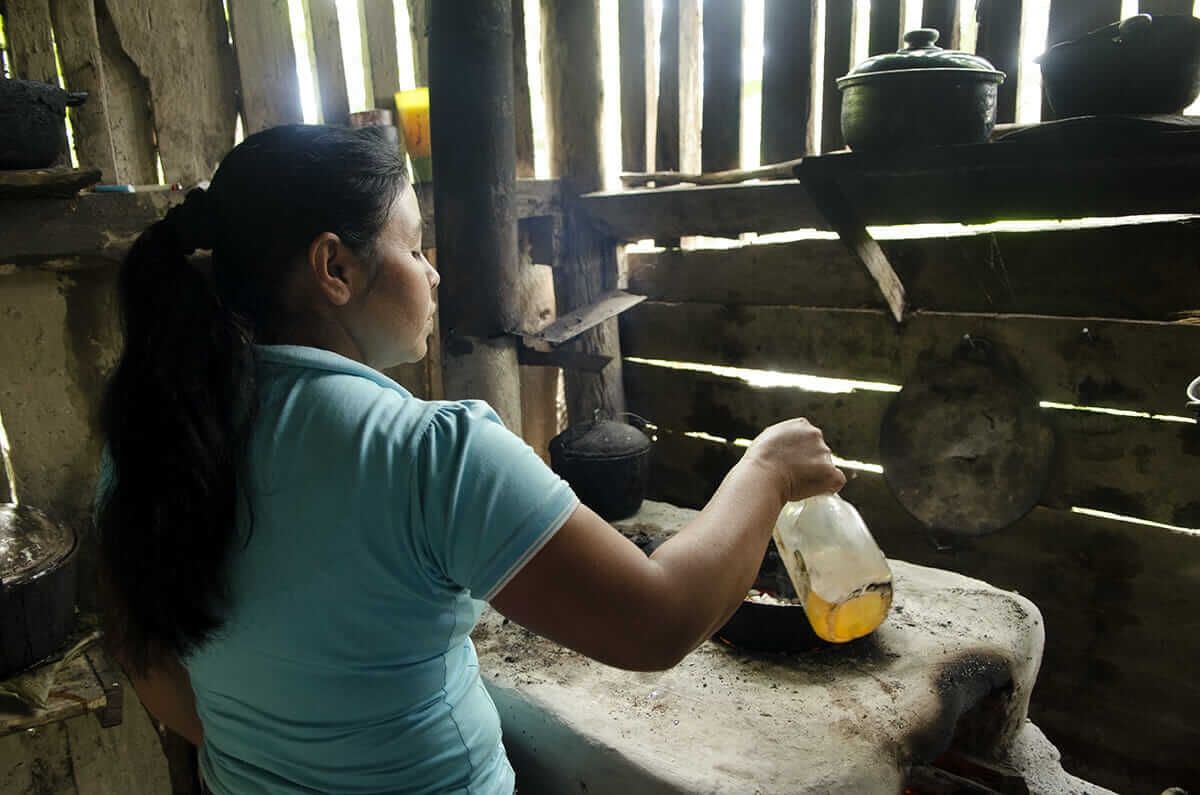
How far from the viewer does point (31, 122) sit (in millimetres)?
2092

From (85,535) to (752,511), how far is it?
93.3 inches

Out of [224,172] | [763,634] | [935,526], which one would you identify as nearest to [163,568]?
[224,172]

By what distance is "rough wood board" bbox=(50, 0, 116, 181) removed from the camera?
8.35 feet

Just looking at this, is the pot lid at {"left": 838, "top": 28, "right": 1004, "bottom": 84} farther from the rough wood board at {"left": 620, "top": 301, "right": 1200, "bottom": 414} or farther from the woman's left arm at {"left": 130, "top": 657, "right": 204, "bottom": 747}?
the woman's left arm at {"left": 130, "top": 657, "right": 204, "bottom": 747}

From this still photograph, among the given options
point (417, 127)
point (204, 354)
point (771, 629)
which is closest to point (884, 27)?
point (417, 127)

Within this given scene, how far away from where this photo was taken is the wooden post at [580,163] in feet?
12.0

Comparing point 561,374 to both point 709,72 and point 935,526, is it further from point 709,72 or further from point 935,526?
point 935,526

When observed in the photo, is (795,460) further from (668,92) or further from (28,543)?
(668,92)

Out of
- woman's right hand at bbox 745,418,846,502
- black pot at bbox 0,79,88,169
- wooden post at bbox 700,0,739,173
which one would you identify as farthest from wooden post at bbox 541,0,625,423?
woman's right hand at bbox 745,418,846,502

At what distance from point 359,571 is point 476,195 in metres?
2.17

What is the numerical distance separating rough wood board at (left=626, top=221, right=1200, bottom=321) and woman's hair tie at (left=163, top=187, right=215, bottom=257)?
2603mm

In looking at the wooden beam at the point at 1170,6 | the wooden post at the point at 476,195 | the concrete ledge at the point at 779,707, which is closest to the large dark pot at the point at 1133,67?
the wooden beam at the point at 1170,6

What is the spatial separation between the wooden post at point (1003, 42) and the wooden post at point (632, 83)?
1407mm

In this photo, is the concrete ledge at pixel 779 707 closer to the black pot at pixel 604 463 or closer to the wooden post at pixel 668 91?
the black pot at pixel 604 463
